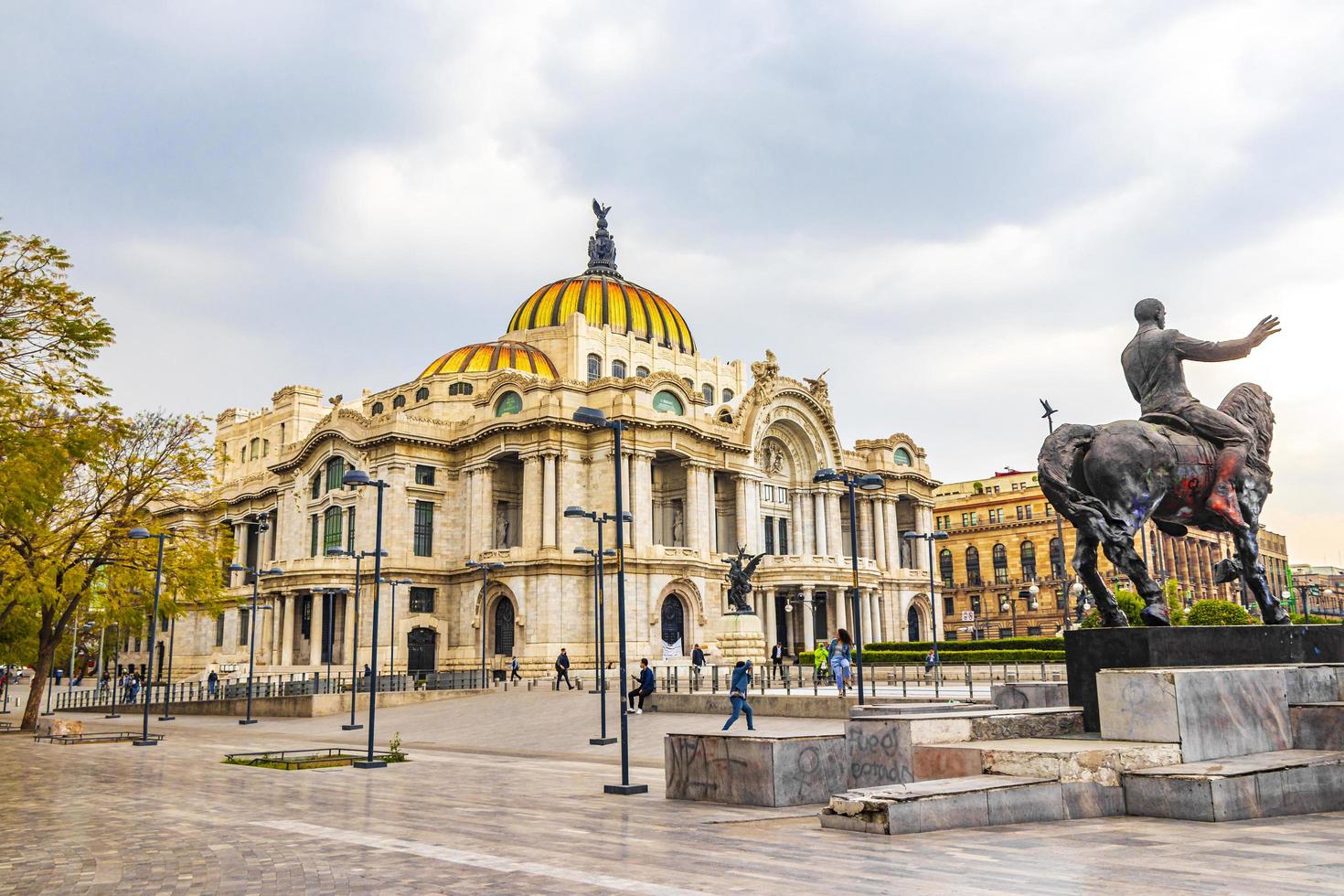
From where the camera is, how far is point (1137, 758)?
11.3 metres

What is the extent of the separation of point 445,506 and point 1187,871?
188ft

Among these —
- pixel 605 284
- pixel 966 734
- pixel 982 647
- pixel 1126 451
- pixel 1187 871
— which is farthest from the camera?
pixel 605 284

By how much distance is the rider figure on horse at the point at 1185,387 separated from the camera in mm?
14961

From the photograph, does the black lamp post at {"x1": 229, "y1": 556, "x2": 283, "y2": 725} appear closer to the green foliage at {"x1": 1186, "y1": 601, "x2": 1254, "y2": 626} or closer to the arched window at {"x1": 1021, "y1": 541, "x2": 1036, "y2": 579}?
the green foliage at {"x1": 1186, "y1": 601, "x2": 1254, "y2": 626}

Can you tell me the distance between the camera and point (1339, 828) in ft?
32.9

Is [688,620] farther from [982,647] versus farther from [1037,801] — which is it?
[1037,801]

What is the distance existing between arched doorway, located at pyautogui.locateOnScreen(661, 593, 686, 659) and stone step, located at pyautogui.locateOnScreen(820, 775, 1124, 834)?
4749 cm

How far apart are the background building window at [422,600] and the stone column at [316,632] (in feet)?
17.6

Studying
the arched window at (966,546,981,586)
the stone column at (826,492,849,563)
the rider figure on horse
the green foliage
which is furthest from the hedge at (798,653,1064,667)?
the arched window at (966,546,981,586)

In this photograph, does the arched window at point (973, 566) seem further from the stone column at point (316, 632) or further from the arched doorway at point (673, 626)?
the stone column at point (316, 632)

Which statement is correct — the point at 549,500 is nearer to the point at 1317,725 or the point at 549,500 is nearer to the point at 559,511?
the point at 559,511

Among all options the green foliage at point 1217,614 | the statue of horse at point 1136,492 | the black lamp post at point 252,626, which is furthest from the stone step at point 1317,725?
the black lamp post at point 252,626

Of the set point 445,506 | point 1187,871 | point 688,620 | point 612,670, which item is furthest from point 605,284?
point 1187,871

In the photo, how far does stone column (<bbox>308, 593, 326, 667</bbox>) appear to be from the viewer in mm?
61031
